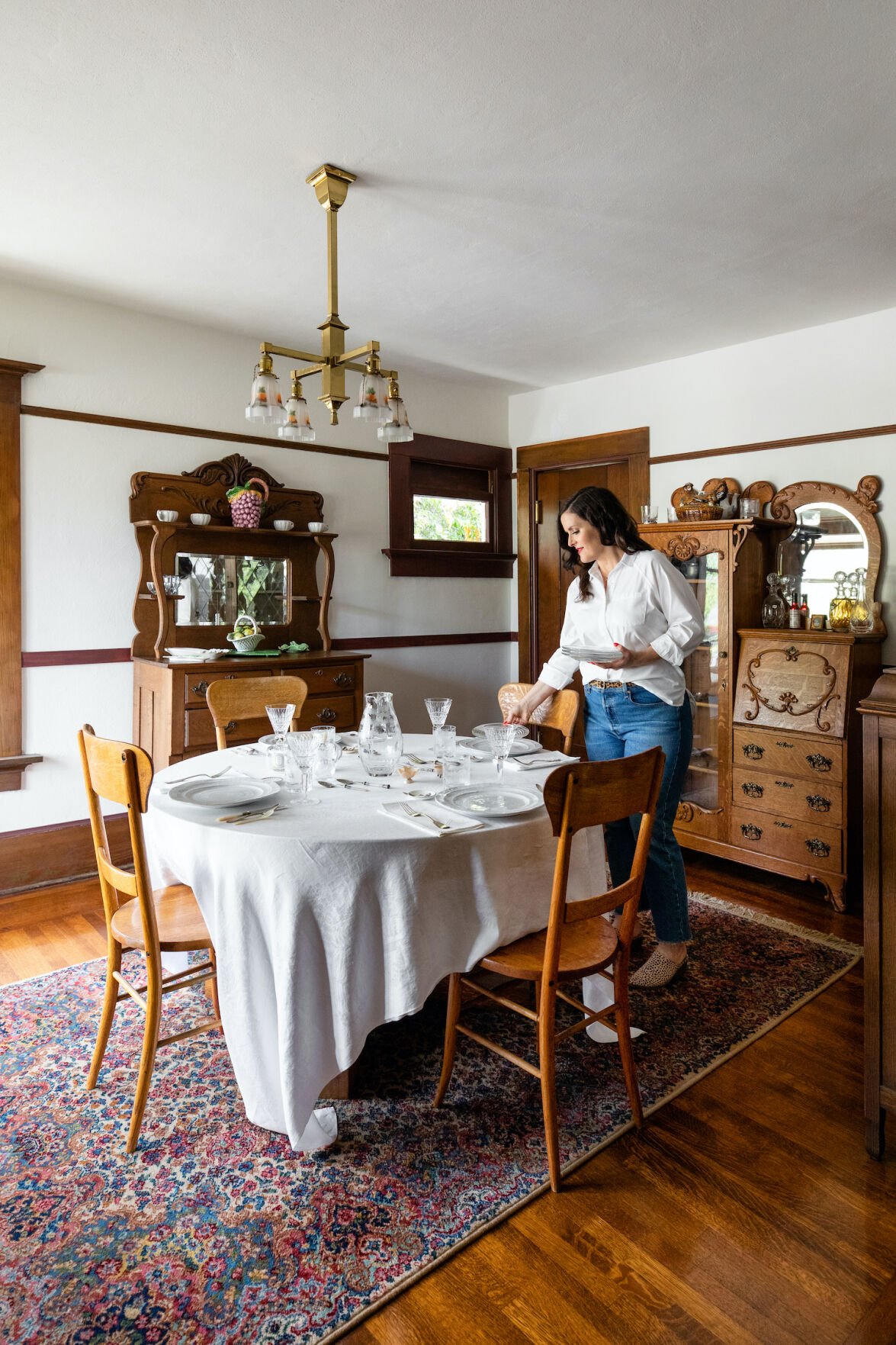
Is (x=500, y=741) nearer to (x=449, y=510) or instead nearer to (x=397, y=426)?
(x=397, y=426)

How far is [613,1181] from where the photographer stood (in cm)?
180

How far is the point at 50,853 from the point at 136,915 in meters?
1.91

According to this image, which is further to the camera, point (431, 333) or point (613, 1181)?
point (431, 333)

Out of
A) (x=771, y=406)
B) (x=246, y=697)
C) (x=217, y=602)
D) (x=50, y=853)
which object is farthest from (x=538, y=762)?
(x=771, y=406)

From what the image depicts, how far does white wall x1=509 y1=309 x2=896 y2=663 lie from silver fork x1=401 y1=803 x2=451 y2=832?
2.75m

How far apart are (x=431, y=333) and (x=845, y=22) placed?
2485 millimetres

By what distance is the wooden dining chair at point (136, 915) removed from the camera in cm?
186

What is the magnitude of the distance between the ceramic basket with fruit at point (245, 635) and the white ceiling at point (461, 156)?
4.79ft

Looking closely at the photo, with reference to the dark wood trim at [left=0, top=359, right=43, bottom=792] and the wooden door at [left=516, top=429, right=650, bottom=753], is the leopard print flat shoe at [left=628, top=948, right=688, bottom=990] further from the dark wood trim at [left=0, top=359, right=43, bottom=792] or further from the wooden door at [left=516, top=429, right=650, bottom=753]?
the dark wood trim at [left=0, top=359, right=43, bottom=792]

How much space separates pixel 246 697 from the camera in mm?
3020

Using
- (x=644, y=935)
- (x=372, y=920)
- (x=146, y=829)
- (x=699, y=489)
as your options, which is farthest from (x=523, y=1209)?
(x=699, y=489)

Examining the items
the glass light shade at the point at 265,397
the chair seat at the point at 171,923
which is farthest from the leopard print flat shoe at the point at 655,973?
the glass light shade at the point at 265,397

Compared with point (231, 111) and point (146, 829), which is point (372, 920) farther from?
point (231, 111)

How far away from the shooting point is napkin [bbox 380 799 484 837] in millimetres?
1811
